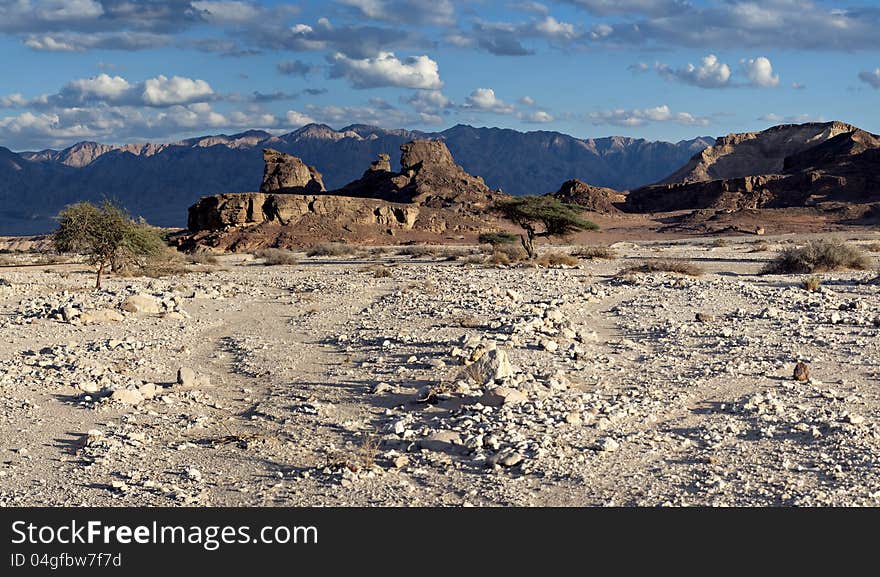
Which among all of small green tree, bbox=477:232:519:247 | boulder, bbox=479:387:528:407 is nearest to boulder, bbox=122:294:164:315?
boulder, bbox=479:387:528:407

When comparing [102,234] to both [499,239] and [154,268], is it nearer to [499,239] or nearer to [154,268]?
[154,268]

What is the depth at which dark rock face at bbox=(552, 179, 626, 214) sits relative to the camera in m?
80.1

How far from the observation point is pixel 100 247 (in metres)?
27.8

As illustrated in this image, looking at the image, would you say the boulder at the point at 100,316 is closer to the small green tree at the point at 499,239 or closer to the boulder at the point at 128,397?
the boulder at the point at 128,397

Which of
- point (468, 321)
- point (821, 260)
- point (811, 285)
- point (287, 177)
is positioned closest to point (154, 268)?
point (468, 321)

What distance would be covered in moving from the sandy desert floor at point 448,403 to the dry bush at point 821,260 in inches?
274

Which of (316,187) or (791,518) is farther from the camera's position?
(316,187)

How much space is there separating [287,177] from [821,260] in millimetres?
60228

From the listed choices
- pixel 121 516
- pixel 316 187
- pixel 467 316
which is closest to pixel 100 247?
pixel 467 316

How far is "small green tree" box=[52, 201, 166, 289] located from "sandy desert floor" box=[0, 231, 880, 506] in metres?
9.79

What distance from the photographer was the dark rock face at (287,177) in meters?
78.7

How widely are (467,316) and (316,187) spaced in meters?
65.7

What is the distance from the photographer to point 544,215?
3709 cm

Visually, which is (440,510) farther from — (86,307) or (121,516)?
(86,307)
